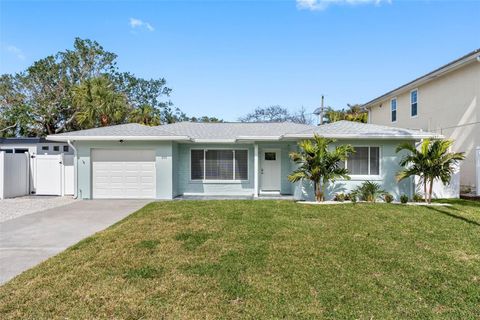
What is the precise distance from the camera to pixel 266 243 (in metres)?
6.52

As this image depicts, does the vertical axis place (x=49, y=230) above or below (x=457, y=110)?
below

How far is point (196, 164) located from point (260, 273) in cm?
1064

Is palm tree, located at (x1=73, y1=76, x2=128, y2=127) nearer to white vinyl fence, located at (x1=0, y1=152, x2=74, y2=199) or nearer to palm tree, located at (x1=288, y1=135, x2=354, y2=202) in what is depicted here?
white vinyl fence, located at (x1=0, y1=152, x2=74, y2=199)

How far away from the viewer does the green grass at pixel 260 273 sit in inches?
149

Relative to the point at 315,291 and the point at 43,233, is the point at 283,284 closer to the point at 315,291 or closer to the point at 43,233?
the point at 315,291

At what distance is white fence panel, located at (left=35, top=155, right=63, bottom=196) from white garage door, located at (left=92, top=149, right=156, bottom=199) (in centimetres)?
247

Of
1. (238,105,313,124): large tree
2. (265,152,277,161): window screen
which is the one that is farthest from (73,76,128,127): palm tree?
(238,105,313,124): large tree

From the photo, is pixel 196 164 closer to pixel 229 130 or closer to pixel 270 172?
pixel 229 130

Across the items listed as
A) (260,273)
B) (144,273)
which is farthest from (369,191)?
(144,273)

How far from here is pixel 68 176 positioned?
48.6 ft

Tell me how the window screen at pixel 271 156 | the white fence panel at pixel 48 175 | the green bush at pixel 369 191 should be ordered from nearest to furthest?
the green bush at pixel 369 191
the white fence panel at pixel 48 175
the window screen at pixel 271 156

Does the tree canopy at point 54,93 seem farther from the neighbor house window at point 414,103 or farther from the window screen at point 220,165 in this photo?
the neighbor house window at point 414,103

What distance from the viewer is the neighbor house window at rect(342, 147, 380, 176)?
13.0m

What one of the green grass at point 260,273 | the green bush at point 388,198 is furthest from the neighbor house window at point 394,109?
the green grass at point 260,273
